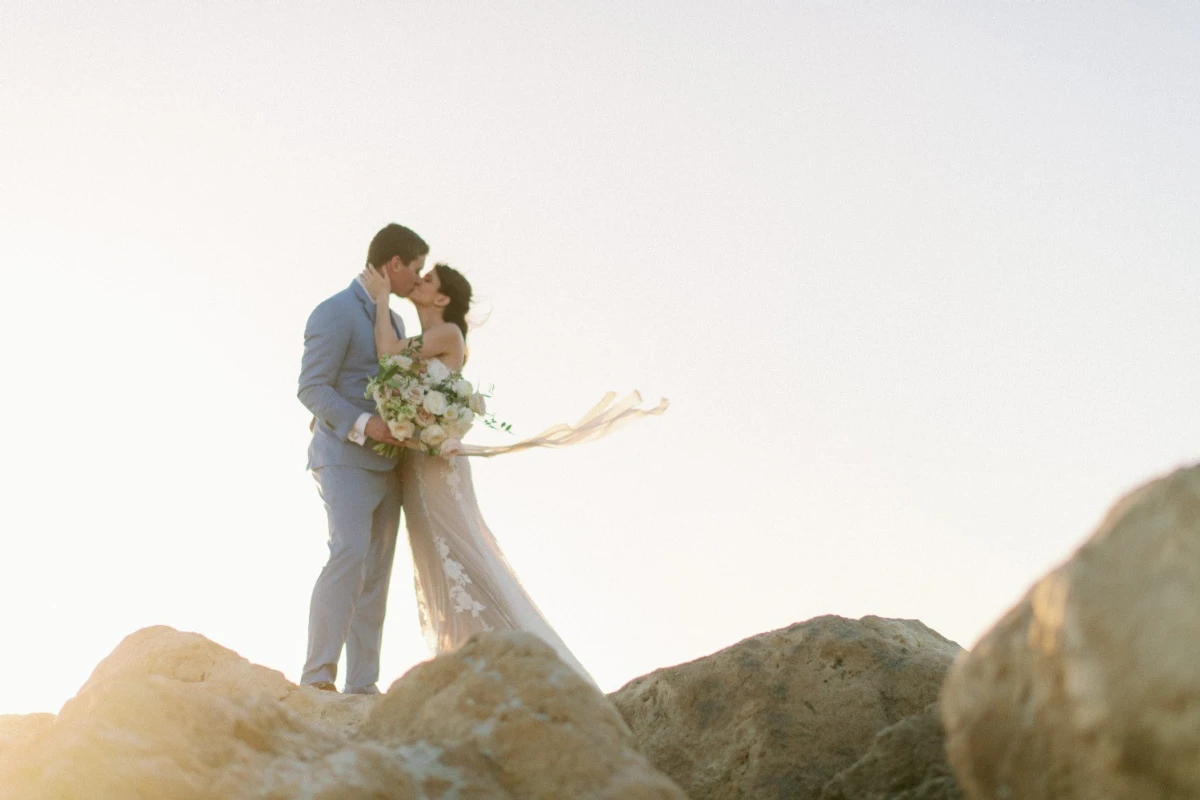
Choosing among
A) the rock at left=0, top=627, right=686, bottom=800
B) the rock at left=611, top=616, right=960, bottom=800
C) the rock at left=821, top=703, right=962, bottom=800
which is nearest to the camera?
the rock at left=0, top=627, right=686, bottom=800

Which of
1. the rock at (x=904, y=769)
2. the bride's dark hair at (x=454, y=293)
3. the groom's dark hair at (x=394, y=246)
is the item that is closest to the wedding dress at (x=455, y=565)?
the bride's dark hair at (x=454, y=293)

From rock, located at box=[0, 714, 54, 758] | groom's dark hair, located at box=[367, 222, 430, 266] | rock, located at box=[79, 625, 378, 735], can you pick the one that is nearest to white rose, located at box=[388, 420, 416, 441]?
groom's dark hair, located at box=[367, 222, 430, 266]

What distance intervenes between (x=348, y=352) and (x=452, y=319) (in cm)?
93

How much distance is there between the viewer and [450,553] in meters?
9.68

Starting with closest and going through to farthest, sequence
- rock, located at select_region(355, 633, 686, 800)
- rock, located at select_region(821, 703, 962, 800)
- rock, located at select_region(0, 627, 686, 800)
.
Result: 1. rock, located at select_region(0, 627, 686, 800)
2. rock, located at select_region(355, 633, 686, 800)
3. rock, located at select_region(821, 703, 962, 800)

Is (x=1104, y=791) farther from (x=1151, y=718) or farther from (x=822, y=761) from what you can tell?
(x=822, y=761)

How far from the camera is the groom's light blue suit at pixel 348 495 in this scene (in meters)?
9.14

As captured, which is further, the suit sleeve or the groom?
the suit sleeve

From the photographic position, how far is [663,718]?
5156mm

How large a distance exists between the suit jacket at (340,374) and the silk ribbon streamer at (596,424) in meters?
1.13

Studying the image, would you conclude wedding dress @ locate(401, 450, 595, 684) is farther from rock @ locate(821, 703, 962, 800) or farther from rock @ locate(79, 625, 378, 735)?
rock @ locate(821, 703, 962, 800)

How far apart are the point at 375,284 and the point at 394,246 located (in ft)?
1.28

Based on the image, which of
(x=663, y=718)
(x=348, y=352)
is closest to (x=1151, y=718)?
(x=663, y=718)

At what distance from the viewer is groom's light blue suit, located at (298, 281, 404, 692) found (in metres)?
9.14
